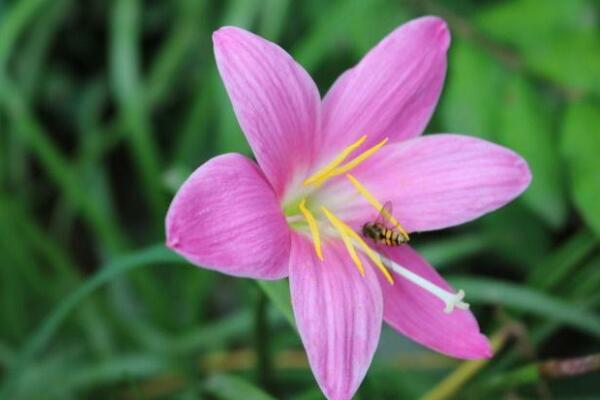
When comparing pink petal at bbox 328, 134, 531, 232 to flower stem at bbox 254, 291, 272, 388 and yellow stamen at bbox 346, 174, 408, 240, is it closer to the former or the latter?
yellow stamen at bbox 346, 174, 408, 240

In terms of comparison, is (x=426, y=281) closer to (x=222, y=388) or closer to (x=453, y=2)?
(x=222, y=388)

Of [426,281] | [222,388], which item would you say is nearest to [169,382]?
[222,388]

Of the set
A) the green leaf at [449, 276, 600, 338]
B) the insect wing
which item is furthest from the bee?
the green leaf at [449, 276, 600, 338]

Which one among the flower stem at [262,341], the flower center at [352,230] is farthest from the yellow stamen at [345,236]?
the flower stem at [262,341]

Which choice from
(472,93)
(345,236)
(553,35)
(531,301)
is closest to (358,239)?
(345,236)

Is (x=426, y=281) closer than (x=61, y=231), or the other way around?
(x=426, y=281)

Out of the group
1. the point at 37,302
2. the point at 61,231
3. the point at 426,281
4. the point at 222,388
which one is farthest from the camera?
the point at 61,231
